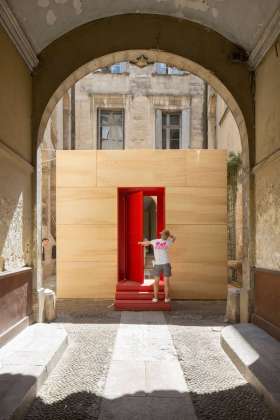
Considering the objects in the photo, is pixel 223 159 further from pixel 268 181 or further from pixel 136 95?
pixel 136 95

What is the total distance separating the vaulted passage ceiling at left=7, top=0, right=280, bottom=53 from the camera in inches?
213

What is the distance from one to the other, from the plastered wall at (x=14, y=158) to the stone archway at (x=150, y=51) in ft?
1.23

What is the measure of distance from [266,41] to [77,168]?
563 centimetres

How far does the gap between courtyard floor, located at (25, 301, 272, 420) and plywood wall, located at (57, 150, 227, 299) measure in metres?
2.64

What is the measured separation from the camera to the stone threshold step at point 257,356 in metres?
3.61

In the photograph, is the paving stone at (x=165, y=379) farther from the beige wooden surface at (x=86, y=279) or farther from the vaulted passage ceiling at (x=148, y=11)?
the beige wooden surface at (x=86, y=279)

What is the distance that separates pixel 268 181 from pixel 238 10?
234cm

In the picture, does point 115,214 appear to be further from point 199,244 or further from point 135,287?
point 199,244

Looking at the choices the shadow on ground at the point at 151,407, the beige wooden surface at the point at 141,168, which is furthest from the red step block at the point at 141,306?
the shadow on ground at the point at 151,407

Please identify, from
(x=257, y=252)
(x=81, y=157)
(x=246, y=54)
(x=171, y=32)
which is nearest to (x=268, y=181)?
(x=257, y=252)

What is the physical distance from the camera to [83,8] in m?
5.96

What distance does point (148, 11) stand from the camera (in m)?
6.34

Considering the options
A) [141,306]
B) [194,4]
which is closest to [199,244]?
[141,306]

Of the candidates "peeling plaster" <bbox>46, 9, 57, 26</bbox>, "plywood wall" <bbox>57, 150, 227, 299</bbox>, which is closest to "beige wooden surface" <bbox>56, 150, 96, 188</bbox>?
"plywood wall" <bbox>57, 150, 227, 299</bbox>
